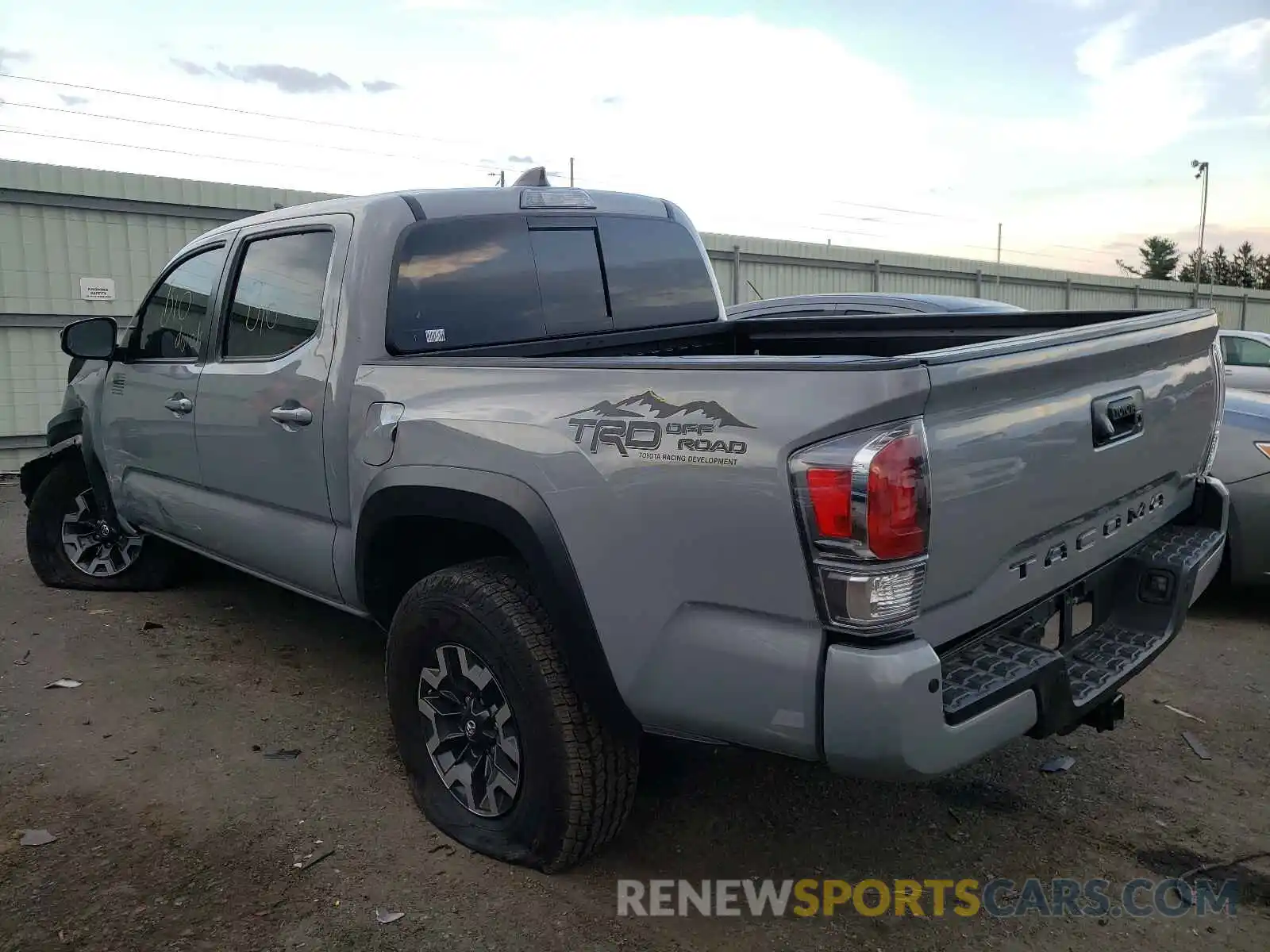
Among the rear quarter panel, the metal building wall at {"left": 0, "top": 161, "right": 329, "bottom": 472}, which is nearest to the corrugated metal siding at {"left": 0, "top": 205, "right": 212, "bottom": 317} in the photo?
the metal building wall at {"left": 0, "top": 161, "right": 329, "bottom": 472}

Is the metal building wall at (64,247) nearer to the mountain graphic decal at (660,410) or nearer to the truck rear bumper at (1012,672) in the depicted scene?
the mountain graphic decal at (660,410)

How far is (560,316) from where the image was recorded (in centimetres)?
360

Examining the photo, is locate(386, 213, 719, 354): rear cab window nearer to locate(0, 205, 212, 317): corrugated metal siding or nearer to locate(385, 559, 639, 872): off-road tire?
locate(385, 559, 639, 872): off-road tire

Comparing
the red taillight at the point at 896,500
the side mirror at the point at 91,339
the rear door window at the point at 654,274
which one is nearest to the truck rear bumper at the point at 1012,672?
the red taillight at the point at 896,500

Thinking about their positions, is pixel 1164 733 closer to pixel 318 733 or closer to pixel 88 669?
pixel 318 733

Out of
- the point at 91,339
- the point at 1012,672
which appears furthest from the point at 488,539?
the point at 91,339

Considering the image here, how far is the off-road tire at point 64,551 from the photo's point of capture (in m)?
5.53

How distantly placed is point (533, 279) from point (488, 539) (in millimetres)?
1094

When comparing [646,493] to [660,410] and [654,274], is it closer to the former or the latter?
[660,410]

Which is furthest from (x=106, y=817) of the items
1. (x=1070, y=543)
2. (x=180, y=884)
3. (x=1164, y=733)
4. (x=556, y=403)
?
(x=1164, y=733)

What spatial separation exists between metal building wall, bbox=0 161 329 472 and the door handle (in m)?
8.42

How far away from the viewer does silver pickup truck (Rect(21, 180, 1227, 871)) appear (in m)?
2.01

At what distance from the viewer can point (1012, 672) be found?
223cm
